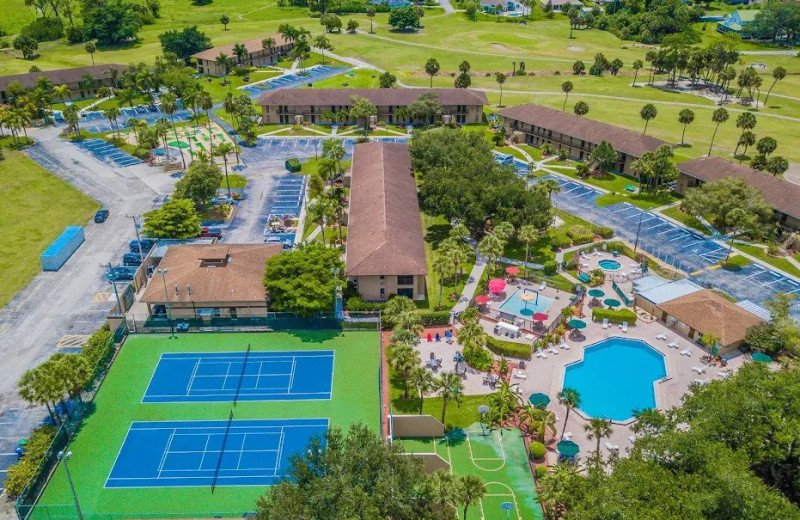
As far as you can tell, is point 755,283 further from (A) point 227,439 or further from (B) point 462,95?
(B) point 462,95

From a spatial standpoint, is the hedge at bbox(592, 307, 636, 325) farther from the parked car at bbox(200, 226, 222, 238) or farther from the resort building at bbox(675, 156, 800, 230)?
the parked car at bbox(200, 226, 222, 238)

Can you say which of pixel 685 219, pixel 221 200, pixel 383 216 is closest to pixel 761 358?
pixel 685 219

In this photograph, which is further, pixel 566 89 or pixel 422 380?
pixel 566 89

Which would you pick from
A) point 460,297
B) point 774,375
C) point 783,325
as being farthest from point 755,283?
point 460,297

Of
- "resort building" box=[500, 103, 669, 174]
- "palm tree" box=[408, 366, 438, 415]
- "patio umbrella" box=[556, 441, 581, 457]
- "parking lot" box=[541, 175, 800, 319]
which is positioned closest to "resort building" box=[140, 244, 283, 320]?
"palm tree" box=[408, 366, 438, 415]

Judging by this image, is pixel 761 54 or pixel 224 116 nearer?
pixel 224 116

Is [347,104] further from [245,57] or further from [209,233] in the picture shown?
[209,233]
